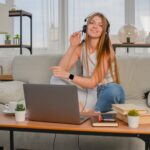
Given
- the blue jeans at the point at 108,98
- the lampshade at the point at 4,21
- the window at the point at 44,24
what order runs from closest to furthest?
the blue jeans at the point at 108,98 → the lampshade at the point at 4,21 → the window at the point at 44,24

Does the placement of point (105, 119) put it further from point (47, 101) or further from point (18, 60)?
point (18, 60)

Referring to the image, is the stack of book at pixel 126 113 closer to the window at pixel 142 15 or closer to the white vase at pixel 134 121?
the white vase at pixel 134 121

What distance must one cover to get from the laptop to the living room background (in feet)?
12.3

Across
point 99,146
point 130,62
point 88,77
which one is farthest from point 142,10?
point 99,146

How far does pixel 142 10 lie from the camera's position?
5.05 m

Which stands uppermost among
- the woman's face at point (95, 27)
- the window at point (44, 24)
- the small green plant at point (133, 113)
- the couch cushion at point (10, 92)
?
the window at point (44, 24)

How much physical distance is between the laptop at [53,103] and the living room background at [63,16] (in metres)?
3.74

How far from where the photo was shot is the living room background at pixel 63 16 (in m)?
5.09

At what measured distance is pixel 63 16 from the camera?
5.23 meters

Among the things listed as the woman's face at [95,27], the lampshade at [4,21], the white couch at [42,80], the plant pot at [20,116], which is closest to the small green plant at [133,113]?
the plant pot at [20,116]

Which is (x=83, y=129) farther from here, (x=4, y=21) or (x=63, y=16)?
(x=63, y=16)

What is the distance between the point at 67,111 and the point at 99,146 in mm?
609

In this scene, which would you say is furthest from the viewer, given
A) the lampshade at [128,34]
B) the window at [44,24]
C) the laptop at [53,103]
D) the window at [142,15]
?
the window at [44,24]

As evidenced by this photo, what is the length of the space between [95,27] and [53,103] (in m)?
0.95
